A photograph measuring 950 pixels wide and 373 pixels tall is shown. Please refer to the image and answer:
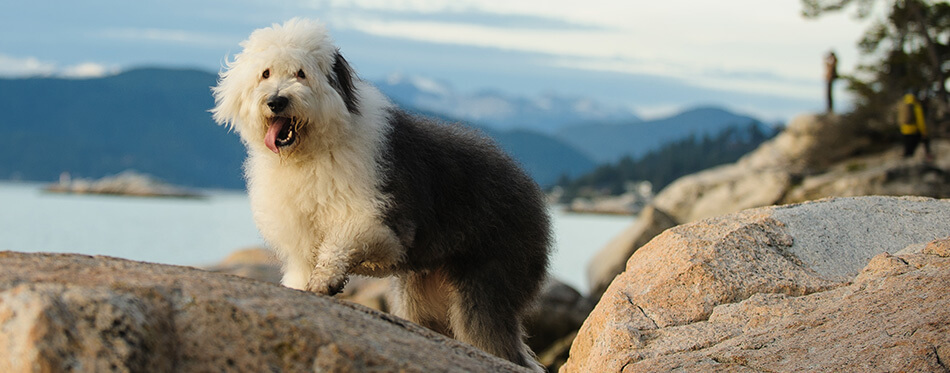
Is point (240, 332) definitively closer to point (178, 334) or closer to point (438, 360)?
point (178, 334)

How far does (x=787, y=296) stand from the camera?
19.6ft

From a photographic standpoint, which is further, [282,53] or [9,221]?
[9,221]

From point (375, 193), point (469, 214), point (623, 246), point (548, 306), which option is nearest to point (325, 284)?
point (375, 193)

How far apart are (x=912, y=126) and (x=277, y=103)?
90.4 ft

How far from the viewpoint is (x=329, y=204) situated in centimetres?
604

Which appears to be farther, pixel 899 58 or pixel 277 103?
pixel 899 58

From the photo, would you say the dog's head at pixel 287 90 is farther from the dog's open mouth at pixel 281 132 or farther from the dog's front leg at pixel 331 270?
the dog's front leg at pixel 331 270

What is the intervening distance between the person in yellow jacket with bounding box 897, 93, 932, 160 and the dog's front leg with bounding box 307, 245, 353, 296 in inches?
1051

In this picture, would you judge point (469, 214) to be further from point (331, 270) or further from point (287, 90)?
point (287, 90)

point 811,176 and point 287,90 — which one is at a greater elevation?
point 287,90

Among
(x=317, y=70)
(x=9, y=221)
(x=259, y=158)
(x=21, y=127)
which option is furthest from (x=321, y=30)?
(x=21, y=127)

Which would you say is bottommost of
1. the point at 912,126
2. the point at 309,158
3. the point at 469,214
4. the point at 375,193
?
the point at 912,126

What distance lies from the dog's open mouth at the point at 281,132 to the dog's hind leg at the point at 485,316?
5.67ft

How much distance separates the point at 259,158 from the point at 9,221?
43.6m
